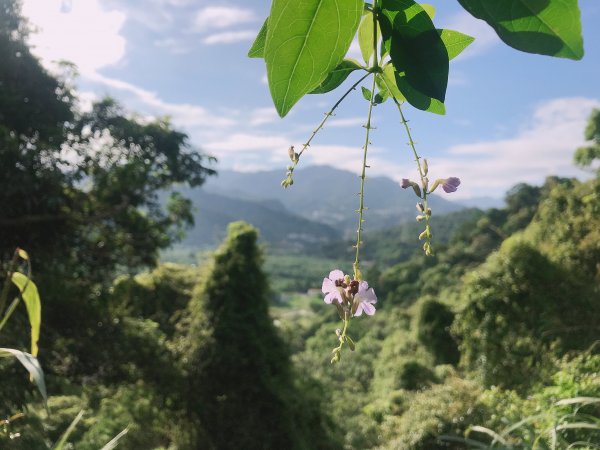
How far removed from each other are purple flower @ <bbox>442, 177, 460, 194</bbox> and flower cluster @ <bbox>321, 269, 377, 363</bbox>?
0.09 metres

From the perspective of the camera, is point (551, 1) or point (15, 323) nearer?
point (551, 1)

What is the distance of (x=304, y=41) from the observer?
0.23 meters

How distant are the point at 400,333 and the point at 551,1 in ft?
52.7

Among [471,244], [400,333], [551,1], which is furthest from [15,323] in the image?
[471,244]

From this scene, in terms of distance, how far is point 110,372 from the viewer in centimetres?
450

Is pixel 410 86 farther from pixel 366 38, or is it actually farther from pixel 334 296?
pixel 334 296

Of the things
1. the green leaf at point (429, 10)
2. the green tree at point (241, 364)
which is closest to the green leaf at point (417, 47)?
the green leaf at point (429, 10)

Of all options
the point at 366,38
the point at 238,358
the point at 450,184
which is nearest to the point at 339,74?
the point at 366,38

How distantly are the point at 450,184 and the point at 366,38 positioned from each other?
0.14 metres

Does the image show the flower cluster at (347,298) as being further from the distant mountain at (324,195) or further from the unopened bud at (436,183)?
the distant mountain at (324,195)

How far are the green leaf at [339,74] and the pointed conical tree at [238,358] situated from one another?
493cm

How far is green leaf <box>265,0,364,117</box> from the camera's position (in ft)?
0.73

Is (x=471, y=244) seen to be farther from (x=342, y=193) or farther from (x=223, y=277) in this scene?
(x=342, y=193)

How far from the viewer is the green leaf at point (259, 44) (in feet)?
0.99
